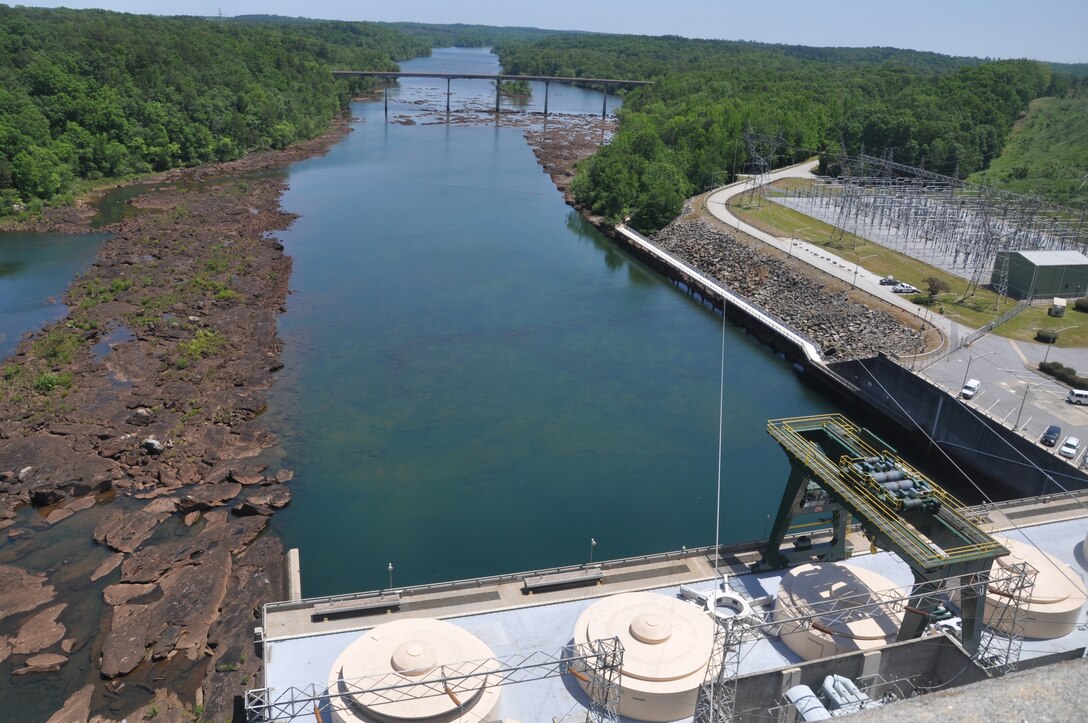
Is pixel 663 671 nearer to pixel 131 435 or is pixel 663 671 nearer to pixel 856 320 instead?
pixel 131 435

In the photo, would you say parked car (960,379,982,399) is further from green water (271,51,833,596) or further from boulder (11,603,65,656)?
boulder (11,603,65,656)

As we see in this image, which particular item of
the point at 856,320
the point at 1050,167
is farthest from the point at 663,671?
the point at 1050,167

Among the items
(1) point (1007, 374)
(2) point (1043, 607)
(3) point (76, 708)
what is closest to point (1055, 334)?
(1) point (1007, 374)

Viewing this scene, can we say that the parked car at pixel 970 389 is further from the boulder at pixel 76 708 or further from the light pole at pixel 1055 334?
the boulder at pixel 76 708

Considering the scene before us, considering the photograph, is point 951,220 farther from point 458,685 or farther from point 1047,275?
point 458,685

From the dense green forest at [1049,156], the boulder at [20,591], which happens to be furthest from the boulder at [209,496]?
the dense green forest at [1049,156]

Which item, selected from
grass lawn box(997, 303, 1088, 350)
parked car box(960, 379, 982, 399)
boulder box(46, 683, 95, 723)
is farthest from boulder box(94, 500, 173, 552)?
grass lawn box(997, 303, 1088, 350)
